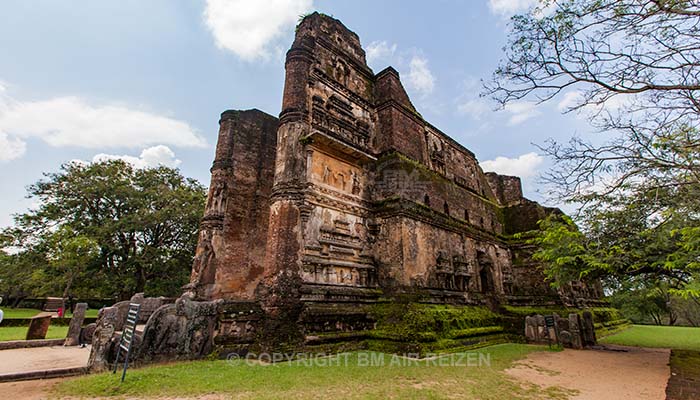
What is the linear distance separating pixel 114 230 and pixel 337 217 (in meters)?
19.9

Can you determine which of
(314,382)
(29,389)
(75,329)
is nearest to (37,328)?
(75,329)

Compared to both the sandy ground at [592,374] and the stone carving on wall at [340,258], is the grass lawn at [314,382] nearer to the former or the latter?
the sandy ground at [592,374]

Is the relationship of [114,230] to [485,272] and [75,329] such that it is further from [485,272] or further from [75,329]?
[485,272]

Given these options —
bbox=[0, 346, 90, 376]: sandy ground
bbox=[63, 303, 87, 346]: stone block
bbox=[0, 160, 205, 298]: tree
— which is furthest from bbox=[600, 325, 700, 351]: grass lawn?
bbox=[0, 160, 205, 298]: tree

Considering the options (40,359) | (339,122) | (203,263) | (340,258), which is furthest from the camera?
(203,263)

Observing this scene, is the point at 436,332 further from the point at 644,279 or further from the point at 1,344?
the point at 1,344

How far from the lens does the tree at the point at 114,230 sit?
68.2 feet

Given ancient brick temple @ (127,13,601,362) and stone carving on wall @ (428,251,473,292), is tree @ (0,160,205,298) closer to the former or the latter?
ancient brick temple @ (127,13,601,362)

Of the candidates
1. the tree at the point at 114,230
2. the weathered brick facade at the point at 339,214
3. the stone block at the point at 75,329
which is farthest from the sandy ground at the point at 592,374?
the tree at the point at 114,230

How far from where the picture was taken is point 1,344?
29.6 feet

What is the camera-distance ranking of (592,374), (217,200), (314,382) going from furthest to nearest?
(217,200) < (592,374) < (314,382)

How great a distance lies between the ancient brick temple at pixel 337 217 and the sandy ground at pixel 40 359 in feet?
6.72

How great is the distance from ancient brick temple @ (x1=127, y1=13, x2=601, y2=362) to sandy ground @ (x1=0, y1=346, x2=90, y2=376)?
2049 millimetres

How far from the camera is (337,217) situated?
33.4 feet
